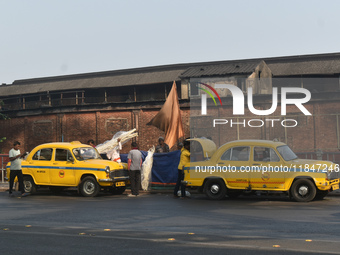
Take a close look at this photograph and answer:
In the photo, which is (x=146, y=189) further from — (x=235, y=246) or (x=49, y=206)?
(x=235, y=246)

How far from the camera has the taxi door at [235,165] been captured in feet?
49.9

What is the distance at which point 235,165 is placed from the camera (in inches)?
604

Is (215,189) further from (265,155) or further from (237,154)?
(265,155)

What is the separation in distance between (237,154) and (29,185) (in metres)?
7.97

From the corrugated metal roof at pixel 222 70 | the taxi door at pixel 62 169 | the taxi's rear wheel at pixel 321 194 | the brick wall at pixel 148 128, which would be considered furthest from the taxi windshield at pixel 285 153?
the corrugated metal roof at pixel 222 70

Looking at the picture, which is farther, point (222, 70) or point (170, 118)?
point (222, 70)

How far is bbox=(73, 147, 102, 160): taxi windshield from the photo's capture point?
1794 centimetres

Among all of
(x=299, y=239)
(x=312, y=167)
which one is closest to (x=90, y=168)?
(x=312, y=167)

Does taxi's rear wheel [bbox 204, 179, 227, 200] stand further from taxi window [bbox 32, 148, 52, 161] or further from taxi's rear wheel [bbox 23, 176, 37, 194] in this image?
taxi's rear wheel [bbox 23, 176, 37, 194]

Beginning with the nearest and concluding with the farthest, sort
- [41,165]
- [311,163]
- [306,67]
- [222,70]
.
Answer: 1. [311,163]
2. [41,165]
3. [222,70]
4. [306,67]

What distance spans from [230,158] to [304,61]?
31102mm

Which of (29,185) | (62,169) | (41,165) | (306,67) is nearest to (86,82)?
(306,67)

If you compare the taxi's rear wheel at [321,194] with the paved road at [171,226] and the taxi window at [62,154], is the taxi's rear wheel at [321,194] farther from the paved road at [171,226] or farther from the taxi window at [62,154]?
the taxi window at [62,154]

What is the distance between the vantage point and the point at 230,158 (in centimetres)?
1549
